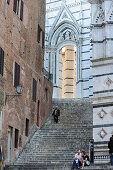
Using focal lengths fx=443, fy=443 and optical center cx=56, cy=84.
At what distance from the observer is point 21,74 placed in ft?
78.2

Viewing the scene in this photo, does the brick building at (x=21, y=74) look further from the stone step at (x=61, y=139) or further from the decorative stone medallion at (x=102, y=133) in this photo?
the decorative stone medallion at (x=102, y=133)

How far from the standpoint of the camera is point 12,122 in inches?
870

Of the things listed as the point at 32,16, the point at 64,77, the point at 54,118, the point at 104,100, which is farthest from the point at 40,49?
the point at 104,100

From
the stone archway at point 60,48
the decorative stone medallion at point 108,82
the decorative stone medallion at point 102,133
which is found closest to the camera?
the decorative stone medallion at point 102,133

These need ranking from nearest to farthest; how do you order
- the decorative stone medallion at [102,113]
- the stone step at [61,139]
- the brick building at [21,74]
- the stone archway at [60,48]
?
the decorative stone medallion at [102,113]
the brick building at [21,74]
the stone step at [61,139]
the stone archway at [60,48]

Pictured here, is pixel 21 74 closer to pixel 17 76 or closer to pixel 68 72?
pixel 17 76

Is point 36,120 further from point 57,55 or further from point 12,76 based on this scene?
point 57,55

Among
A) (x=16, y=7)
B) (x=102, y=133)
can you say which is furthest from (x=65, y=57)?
(x=102, y=133)

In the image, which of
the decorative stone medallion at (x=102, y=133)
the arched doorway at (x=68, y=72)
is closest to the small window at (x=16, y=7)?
the decorative stone medallion at (x=102, y=133)

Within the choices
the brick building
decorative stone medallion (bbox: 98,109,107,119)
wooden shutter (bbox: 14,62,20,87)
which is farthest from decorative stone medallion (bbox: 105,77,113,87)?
wooden shutter (bbox: 14,62,20,87)

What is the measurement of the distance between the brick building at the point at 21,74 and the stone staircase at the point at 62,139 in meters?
0.58

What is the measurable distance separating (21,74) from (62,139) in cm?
412

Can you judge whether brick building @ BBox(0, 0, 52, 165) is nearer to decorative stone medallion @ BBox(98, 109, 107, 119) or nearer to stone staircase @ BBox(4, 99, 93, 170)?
stone staircase @ BBox(4, 99, 93, 170)

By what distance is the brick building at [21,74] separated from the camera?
21375 mm
